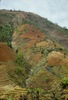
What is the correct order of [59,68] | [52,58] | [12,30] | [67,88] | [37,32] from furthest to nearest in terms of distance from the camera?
[12,30]
[37,32]
[52,58]
[59,68]
[67,88]

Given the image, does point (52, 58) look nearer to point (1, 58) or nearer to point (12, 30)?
point (1, 58)

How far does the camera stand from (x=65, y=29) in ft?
246

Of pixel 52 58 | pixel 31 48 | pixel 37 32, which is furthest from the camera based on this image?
pixel 37 32

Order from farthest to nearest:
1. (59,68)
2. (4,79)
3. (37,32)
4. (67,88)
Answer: (37,32)
(59,68)
(4,79)
(67,88)

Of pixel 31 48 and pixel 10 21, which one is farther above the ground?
pixel 10 21

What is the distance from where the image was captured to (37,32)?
52.1m

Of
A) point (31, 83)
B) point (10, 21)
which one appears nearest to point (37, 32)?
point (10, 21)

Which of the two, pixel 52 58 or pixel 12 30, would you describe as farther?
pixel 12 30

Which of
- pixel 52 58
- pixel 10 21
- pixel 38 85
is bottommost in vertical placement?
pixel 38 85

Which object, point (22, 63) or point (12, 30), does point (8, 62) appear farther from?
point (12, 30)

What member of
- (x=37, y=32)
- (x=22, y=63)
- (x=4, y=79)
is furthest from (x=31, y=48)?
(x=4, y=79)

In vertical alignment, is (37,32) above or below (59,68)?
above

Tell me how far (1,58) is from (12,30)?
26.5 metres

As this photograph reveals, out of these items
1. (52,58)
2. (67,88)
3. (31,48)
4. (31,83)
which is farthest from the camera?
(31,48)
